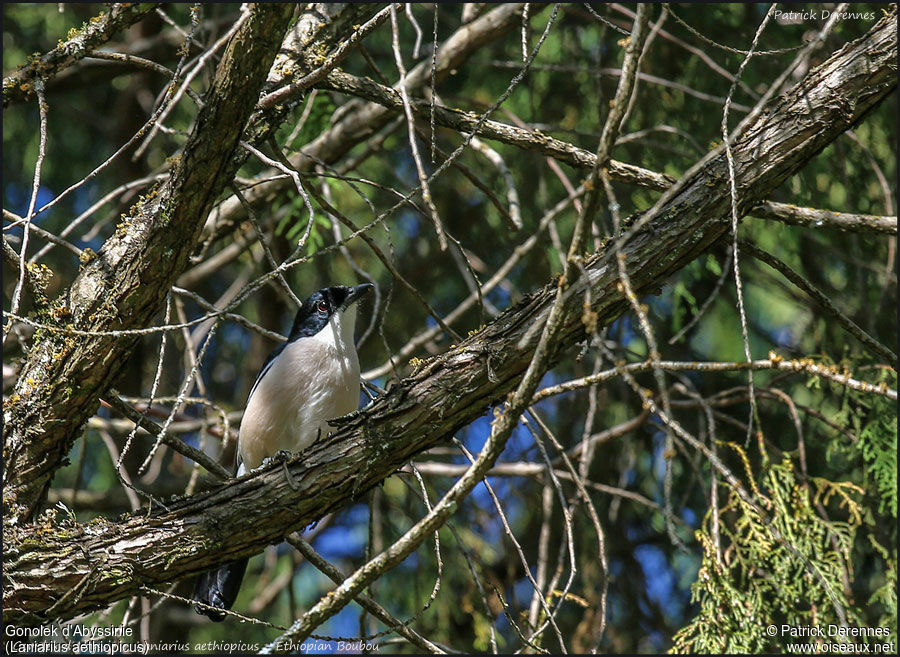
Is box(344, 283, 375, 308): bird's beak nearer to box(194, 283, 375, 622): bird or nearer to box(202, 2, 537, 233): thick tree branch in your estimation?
box(194, 283, 375, 622): bird

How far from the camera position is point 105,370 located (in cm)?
283

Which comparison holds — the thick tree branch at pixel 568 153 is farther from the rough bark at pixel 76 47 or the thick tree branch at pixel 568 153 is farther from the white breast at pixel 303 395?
the white breast at pixel 303 395

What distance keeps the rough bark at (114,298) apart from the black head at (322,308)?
1600mm

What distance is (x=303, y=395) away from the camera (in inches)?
160

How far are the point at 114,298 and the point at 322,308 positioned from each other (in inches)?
71.8

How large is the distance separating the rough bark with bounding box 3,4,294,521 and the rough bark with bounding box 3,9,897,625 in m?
0.28

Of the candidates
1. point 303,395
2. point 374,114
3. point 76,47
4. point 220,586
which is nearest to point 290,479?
point 220,586

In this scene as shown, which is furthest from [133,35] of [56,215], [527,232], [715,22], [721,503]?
[721,503]

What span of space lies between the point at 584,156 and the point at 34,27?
198 inches

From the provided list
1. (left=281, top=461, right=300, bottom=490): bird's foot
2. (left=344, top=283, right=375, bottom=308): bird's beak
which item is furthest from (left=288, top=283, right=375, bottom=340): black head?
(left=281, top=461, right=300, bottom=490): bird's foot

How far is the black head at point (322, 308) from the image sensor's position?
14.6ft

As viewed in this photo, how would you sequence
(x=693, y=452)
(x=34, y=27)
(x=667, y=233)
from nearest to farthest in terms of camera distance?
(x=667, y=233) < (x=693, y=452) < (x=34, y=27)

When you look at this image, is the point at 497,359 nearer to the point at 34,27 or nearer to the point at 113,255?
the point at 113,255

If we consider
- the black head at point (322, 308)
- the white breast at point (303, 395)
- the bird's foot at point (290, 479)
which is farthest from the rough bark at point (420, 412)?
the black head at point (322, 308)
